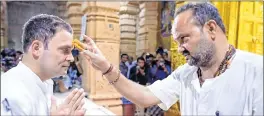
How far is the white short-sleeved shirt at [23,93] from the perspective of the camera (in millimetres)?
1234

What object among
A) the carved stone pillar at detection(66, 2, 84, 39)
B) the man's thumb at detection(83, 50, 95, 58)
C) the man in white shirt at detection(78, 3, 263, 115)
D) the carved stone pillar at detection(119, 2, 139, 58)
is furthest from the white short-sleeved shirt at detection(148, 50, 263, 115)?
the carved stone pillar at detection(119, 2, 139, 58)

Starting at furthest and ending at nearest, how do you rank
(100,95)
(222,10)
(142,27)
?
1. (142,27)
2. (100,95)
3. (222,10)

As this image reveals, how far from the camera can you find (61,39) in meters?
1.52

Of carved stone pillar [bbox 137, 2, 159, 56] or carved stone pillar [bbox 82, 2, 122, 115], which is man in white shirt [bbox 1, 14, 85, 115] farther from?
carved stone pillar [bbox 137, 2, 159, 56]

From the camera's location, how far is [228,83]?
1425 millimetres

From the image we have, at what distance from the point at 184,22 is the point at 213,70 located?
0.33m

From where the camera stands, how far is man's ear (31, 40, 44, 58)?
57.7 inches

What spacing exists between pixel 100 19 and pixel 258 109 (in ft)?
13.7

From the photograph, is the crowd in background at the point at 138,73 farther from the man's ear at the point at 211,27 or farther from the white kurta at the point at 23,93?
the man's ear at the point at 211,27

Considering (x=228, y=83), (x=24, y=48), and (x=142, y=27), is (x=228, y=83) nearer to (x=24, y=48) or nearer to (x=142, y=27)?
(x=24, y=48)

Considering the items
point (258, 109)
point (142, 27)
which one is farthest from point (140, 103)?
point (142, 27)

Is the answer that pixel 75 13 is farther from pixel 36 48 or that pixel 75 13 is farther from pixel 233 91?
pixel 233 91

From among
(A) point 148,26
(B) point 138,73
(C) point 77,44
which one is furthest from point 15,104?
(A) point 148,26

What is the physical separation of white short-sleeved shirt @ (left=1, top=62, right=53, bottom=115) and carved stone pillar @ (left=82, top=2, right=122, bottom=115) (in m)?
3.71
